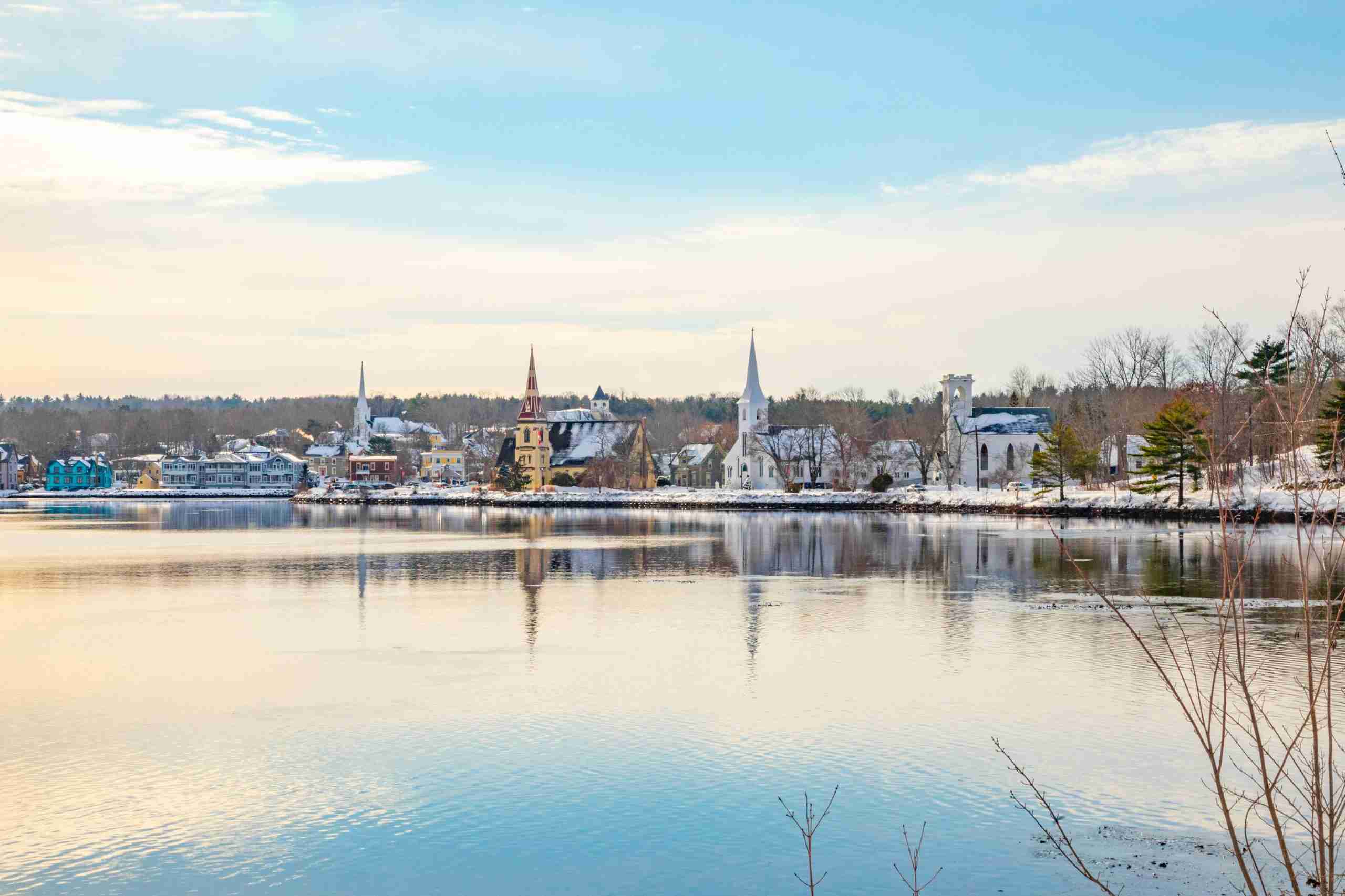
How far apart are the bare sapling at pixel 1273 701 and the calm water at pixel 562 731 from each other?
0.59m

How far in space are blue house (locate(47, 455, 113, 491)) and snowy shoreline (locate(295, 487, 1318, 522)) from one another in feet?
183

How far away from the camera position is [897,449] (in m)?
118

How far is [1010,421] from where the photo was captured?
358 ft

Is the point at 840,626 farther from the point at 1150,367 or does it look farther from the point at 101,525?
the point at 1150,367

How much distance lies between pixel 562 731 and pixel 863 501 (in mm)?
74885

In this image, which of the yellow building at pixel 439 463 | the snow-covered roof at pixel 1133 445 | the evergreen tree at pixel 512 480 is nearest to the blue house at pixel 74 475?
the yellow building at pixel 439 463

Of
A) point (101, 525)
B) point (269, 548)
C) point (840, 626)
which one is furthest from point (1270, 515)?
point (101, 525)

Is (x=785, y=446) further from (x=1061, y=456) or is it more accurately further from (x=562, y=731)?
(x=562, y=731)

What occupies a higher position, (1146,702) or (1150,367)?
(1150,367)

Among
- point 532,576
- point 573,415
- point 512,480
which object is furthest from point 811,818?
point 573,415

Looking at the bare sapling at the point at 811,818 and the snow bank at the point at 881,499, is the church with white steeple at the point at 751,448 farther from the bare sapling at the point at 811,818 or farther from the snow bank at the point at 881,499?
the bare sapling at the point at 811,818

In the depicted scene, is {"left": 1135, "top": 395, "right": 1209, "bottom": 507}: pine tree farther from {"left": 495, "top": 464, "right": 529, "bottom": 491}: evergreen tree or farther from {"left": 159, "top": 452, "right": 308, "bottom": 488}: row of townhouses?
{"left": 159, "top": 452, "right": 308, "bottom": 488}: row of townhouses

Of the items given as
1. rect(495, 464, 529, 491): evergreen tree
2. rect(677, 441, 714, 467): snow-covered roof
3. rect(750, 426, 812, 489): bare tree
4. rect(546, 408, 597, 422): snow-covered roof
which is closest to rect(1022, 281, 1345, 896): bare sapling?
rect(750, 426, 812, 489): bare tree

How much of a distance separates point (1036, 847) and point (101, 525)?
75.0 m
